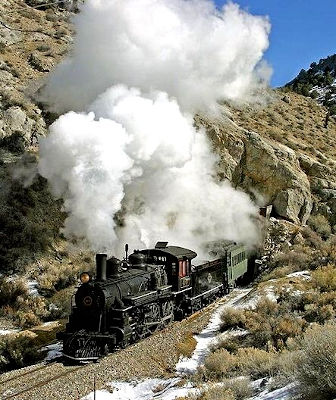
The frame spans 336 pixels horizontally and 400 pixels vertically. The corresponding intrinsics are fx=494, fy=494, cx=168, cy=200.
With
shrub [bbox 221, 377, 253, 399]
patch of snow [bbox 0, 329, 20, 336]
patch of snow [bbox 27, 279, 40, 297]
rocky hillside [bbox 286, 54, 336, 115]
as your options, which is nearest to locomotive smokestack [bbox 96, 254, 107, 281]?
patch of snow [bbox 0, 329, 20, 336]

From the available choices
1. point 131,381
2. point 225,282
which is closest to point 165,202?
point 225,282

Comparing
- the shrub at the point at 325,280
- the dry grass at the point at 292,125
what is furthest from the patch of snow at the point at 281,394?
the dry grass at the point at 292,125

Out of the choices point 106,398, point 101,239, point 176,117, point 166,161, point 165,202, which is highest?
point 176,117

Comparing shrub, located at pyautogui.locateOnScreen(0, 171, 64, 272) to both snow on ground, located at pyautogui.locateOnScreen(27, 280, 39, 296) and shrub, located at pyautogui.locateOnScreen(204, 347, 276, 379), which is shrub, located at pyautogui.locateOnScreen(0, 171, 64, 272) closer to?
snow on ground, located at pyautogui.locateOnScreen(27, 280, 39, 296)

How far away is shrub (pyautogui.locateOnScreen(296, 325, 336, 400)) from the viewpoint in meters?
6.75

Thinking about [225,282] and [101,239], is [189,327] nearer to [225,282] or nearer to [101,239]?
[101,239]

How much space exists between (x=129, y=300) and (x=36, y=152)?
1405 cm

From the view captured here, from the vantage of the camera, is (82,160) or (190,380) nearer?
(190,380)

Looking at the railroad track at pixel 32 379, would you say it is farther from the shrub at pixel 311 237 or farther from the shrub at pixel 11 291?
the shrub at pixel 311 237

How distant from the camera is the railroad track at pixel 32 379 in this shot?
10.3 m

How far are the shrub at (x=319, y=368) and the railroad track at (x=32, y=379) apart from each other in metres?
5.64

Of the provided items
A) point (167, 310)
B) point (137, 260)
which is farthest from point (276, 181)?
point (137, 260)

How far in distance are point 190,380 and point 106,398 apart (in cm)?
173

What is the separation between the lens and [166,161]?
859 inches
